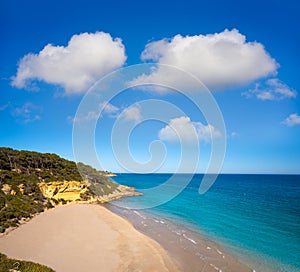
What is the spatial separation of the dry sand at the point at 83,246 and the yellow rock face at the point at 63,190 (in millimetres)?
6764

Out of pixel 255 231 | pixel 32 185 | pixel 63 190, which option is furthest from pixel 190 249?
pixel 63 190

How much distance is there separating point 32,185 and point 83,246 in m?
14.0

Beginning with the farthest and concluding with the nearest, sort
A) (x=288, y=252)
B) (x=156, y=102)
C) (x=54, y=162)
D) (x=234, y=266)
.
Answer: (x=54, y=162) → (x=156, y=102) → (x=288, y=252) → (x=234, y=266)

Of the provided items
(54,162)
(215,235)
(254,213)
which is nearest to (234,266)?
(215,235)

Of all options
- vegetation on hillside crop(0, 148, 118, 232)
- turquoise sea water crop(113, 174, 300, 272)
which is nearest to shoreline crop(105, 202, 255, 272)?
turquoise sea water crop(113, 174, 300, 272)

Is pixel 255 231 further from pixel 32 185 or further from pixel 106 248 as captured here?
pixel 32 185

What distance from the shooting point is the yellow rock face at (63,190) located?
2662 centimetres

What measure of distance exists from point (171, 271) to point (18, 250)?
→ 8.08m

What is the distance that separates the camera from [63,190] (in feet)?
93.4

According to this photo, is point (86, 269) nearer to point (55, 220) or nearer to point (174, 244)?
point (174, 244)

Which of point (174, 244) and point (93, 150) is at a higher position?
point (93, 150)

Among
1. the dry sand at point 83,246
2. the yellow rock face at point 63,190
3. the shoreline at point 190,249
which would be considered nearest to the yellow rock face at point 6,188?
the yellow rock face at point 63,190

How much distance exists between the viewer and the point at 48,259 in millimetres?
11703

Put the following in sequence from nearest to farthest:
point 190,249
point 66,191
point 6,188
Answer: point 190,249 < point 6,188 < point 66,191
